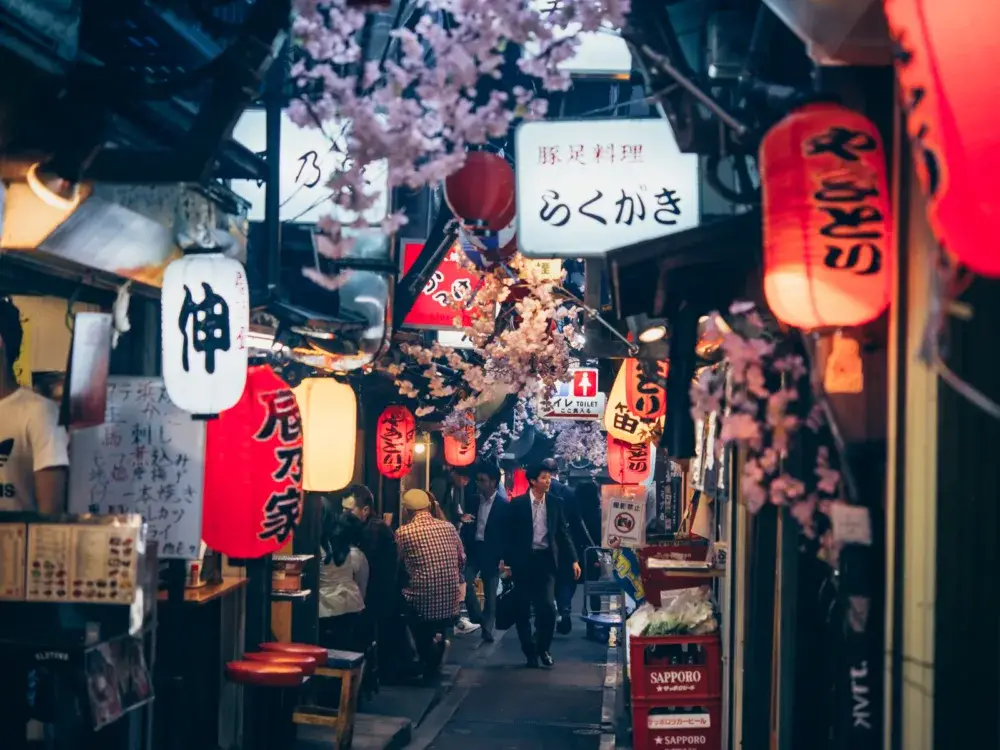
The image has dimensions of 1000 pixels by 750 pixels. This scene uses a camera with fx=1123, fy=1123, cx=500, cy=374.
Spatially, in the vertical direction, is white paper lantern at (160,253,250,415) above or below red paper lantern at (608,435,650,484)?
above

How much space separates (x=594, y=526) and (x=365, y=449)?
8470mm

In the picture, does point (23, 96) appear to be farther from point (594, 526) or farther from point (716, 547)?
point (594, 526)

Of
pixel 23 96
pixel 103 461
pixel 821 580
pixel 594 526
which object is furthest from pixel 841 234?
pixel 594 526

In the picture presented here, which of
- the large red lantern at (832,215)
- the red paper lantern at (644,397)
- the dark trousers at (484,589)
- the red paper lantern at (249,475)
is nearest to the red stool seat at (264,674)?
the red paper lantern at (249,475)

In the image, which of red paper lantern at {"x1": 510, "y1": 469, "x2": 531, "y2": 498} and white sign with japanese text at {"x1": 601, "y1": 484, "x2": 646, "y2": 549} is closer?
white sign with japanese text at {"x1": 601, "y1": 484, "x2": 646, "y2": 549}

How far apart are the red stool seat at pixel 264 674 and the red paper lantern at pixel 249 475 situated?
199 cm

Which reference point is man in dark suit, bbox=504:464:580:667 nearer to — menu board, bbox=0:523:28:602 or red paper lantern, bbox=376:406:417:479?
red paper lantern, bbox=376:406:417:479

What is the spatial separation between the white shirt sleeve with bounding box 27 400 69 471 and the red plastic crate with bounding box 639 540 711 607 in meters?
6.63

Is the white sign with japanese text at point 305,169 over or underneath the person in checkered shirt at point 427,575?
over

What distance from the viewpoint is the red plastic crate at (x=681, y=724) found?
10.9 meters

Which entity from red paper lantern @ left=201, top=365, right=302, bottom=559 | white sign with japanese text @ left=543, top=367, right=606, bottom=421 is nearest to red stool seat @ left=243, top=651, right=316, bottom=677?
red paper lantern @ left=201, top=365, right=302, bottom=559

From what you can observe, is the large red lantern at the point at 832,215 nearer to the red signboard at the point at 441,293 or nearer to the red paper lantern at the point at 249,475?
the red paper lantern at the point at 249,475

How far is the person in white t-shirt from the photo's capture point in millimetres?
8453

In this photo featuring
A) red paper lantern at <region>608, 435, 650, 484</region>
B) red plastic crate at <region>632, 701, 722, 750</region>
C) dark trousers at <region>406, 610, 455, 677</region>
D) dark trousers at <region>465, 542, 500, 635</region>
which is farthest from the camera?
red paper lantern at <region>608, 435, 650, 484</region>
